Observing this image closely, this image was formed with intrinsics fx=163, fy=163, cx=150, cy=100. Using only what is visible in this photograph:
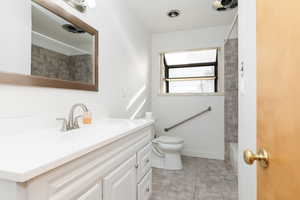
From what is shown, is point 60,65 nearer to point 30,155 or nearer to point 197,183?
point 30,155

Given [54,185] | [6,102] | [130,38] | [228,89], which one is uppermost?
[130,38]

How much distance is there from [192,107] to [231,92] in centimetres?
74

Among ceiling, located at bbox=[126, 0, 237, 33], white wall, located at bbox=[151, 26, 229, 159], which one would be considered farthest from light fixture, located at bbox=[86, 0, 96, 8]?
white wall, located at bbox=[151, 26, 229, 159]

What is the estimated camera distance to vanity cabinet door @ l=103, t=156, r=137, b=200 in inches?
36.7

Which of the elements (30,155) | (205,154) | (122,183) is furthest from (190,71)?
(30,155)

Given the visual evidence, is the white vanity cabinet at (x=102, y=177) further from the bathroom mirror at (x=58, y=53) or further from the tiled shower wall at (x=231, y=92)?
the tiled shower wall at (x=231, y=92)

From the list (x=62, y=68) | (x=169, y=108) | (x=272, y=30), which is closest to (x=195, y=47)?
(x=169, y=108)

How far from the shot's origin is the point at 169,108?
3268 millimetres

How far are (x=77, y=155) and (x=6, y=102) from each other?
1.88 feet

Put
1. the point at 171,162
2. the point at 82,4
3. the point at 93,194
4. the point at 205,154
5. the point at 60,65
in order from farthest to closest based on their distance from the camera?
the point at 205,154 < the point at 171,162 < the point at 82,4 < the point at 60,65 < the point at 93,194

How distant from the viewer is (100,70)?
1707 mm

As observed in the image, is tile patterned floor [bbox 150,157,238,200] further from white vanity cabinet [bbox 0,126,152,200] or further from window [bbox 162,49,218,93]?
window [bbox 162,49,218,93]

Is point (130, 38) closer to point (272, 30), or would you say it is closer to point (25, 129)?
point (25, 129)

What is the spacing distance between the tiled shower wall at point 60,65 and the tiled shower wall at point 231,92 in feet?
7.19
